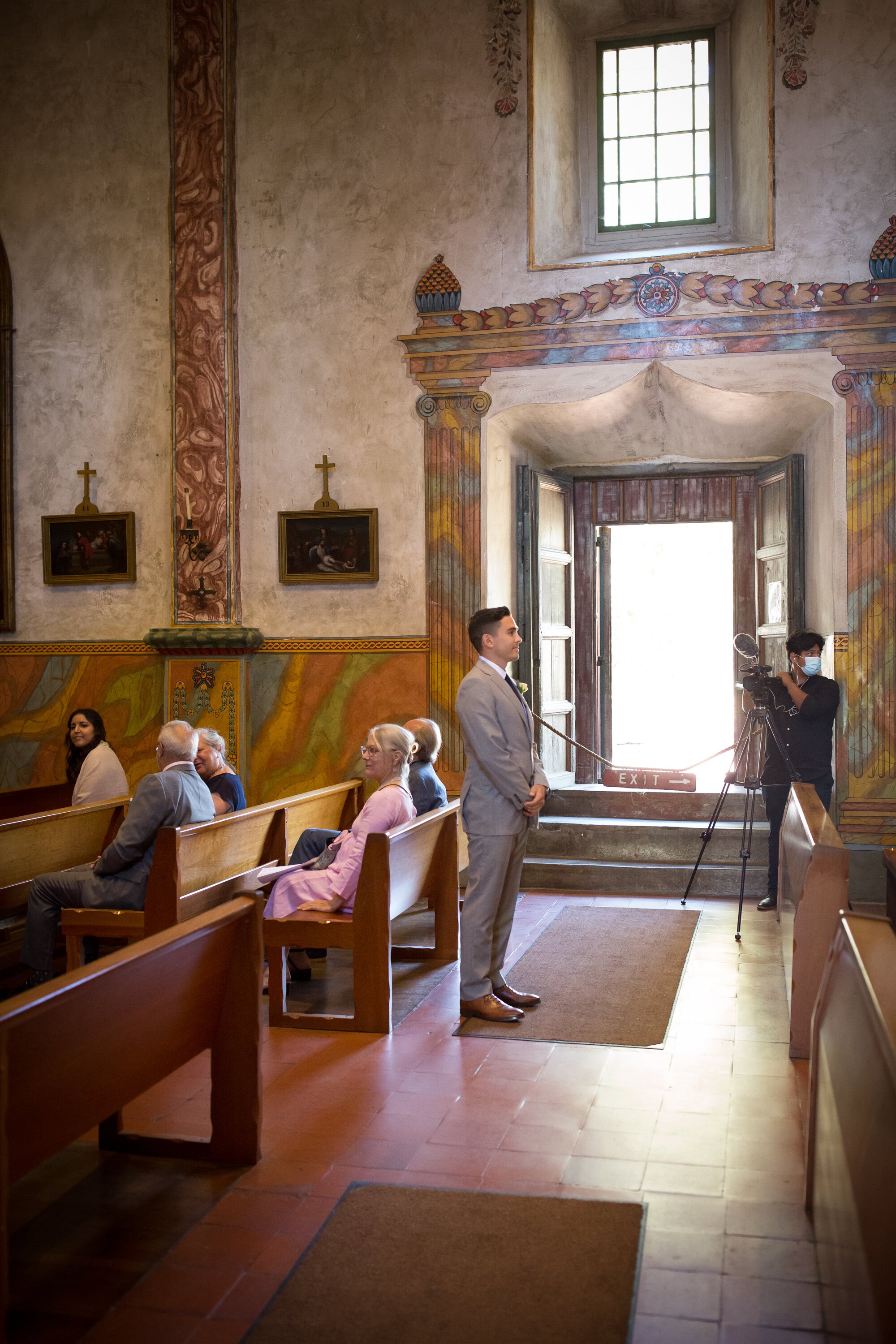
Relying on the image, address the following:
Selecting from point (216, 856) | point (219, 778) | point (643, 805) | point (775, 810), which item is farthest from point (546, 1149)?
point (643, 805)

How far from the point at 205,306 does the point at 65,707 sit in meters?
3.20

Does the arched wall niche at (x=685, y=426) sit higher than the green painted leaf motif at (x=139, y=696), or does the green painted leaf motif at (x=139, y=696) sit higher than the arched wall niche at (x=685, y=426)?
the arched wall niche at (x=685, y=426)

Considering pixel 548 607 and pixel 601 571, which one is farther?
pixel 601 571

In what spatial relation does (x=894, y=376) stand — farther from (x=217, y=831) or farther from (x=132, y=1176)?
(x=132, y=1176)

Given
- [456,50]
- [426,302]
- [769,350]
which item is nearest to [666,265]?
[769,350]

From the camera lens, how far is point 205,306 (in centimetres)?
859

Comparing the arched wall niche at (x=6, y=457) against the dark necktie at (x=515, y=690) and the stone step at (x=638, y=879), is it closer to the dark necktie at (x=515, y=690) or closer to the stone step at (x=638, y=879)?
the stone step at (x=638, y=879)

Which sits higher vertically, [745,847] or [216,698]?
[216,698]

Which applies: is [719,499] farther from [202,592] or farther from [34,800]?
[34,800]

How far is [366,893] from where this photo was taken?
4.85 m

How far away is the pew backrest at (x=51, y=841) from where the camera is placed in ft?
18.0

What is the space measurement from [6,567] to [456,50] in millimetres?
5093

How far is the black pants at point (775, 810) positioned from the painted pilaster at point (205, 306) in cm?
404

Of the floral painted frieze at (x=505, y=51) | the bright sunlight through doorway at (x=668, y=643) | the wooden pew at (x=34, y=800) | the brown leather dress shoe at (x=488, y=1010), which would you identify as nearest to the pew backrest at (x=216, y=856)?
the brown leather dress shoe at (x=488, y=1010)
